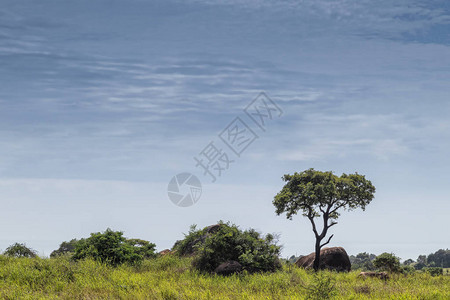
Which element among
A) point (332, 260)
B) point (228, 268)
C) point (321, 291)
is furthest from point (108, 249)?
point (332, 260)

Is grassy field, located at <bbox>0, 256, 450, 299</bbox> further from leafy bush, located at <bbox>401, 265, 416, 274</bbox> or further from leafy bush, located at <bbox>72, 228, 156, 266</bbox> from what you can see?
leafy bush, located at <bbox>401, 265, 416, 274</bbox>

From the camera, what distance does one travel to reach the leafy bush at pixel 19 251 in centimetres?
2832

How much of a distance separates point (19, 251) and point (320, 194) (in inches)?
940

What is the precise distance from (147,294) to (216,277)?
Result: 5.93 metres

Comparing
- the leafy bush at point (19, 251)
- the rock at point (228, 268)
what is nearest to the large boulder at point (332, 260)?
the rock at point (228, 268)

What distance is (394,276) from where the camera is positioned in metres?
27.7

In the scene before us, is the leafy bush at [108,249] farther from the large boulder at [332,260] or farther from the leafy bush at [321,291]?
the large boulder at [332,260]

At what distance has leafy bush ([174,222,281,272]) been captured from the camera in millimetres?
24609

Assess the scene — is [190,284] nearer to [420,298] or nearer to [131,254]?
[131,254]

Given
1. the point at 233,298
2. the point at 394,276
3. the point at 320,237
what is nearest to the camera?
the point at 233,298

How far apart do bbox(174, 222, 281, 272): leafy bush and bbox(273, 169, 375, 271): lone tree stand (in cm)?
961

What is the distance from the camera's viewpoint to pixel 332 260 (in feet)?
119

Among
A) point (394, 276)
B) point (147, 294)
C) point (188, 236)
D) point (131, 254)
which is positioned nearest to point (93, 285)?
point (147, 294)

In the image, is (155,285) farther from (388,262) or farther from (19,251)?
(388,262)
